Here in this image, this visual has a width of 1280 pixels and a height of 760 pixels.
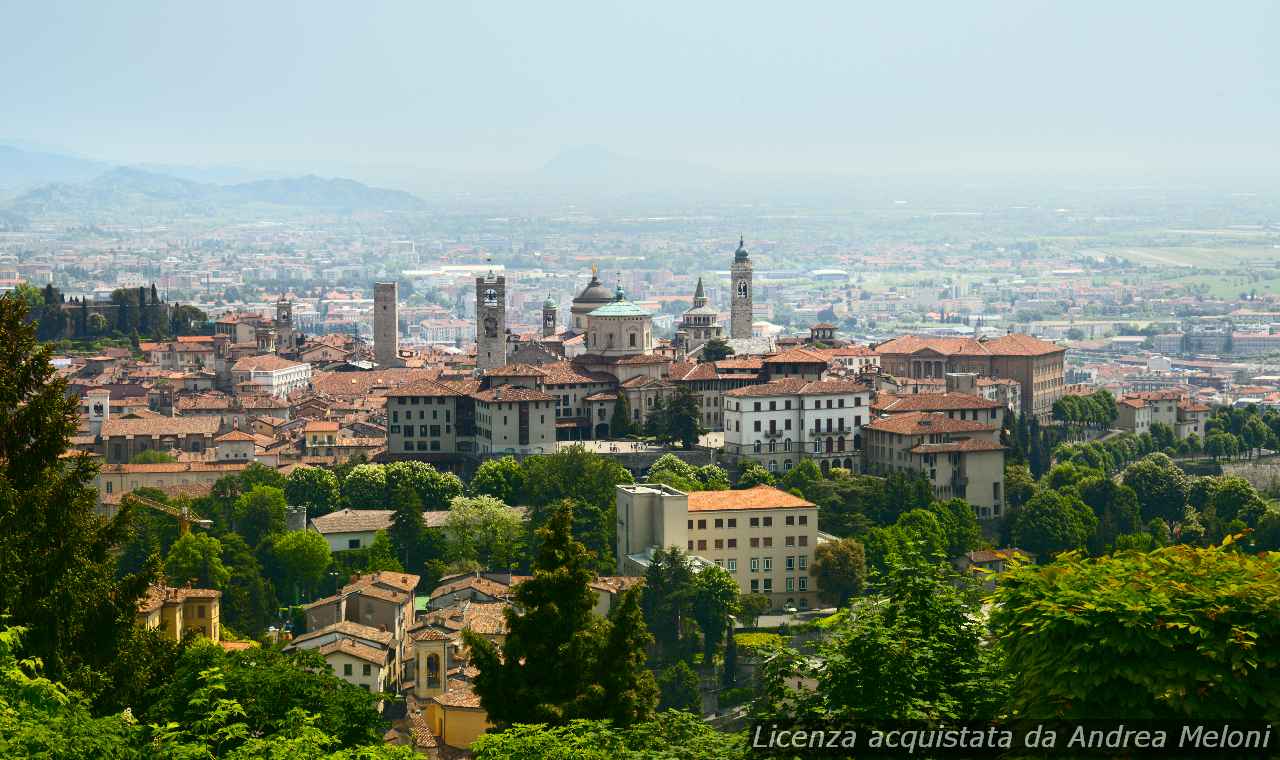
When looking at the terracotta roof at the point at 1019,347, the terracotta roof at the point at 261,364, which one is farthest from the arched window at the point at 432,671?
the terracotta roof at the point at 261,364

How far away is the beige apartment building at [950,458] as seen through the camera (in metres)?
50.5

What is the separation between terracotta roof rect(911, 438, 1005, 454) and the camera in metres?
50.5

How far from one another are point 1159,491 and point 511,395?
51.4 feet

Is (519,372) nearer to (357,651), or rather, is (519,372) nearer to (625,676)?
(357,651)

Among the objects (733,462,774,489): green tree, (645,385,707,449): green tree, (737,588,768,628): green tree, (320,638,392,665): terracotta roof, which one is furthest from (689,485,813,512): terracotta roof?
(320,638,392,665): terracotta roof

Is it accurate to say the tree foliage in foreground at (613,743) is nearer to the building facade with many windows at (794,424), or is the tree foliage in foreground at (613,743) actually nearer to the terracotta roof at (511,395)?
the building facade with many windows at (794,424)

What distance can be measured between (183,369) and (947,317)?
387 feet

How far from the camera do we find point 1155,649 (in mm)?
12891

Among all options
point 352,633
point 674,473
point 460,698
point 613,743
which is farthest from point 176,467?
point 613,743

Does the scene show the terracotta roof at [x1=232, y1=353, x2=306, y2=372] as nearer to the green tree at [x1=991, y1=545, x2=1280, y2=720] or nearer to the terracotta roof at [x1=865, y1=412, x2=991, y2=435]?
the terracotta roof at [x1=865, y1=412, x2=991, y2=435]

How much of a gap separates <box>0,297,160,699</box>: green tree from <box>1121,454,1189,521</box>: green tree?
122 feet

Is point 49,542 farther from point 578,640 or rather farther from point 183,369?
point 183,369

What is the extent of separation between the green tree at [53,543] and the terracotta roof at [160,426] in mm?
42509

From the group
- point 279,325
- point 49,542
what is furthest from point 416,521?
point 279,325
